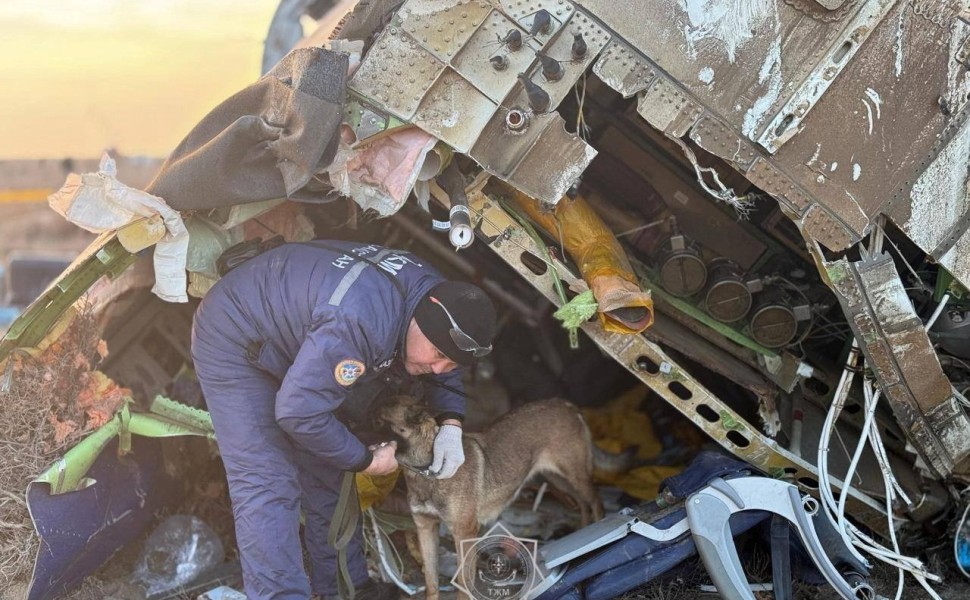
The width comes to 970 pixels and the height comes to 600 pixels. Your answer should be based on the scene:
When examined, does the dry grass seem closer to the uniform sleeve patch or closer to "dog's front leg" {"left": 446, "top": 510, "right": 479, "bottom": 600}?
the uniform sleeve patch

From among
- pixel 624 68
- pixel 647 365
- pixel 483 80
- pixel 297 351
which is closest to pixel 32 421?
pixel 297 351

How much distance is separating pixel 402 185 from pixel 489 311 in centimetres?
78

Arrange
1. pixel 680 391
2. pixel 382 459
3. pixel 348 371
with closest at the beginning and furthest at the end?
pixel 348 371 → pixel 382 459 → pixel 680 391

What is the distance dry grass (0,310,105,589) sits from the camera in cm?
391

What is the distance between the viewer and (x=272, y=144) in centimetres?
383

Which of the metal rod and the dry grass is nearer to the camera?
the dry grass

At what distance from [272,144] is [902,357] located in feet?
10.9

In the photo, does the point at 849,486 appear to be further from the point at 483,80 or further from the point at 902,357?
the point at 483,80

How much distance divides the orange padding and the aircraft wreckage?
0.01 m

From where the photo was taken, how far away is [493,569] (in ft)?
13.6

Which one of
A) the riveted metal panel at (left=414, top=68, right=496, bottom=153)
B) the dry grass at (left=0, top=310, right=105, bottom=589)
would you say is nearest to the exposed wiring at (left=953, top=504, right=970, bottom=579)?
the riveted metal panel at (left=414, top=68, right=496, bottom=153)

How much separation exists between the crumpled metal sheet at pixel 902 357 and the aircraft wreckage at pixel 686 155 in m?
0.01

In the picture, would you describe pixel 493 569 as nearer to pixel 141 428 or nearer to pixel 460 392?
pixel 460 392

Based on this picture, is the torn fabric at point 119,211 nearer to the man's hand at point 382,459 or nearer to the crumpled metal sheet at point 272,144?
the crumpled metal sheet at point 272,144
